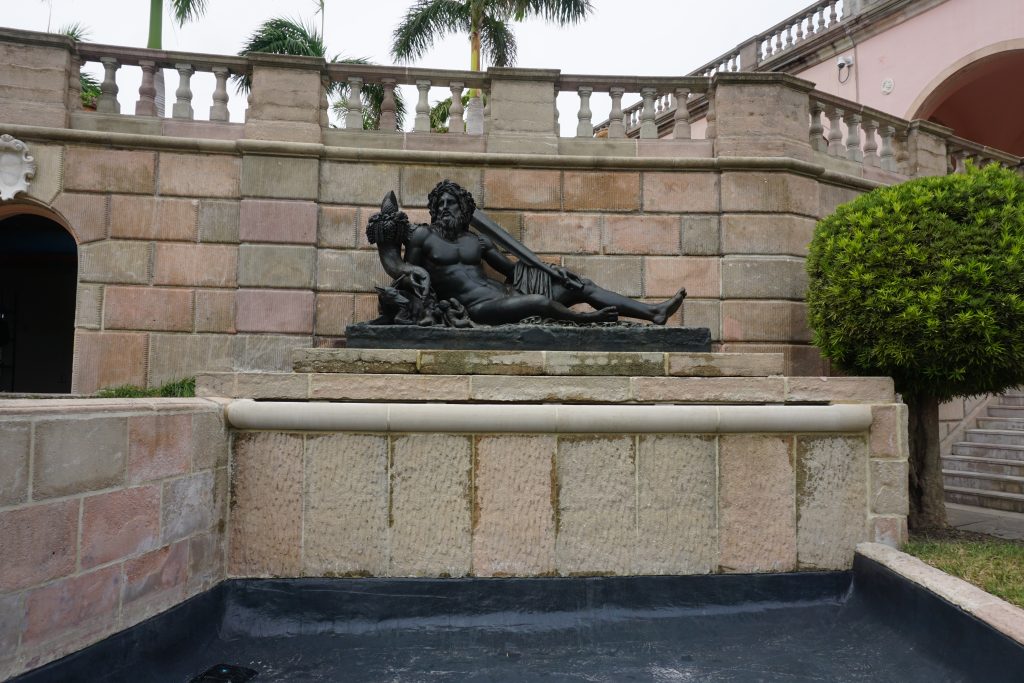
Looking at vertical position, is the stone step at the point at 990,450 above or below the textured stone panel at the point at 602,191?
below

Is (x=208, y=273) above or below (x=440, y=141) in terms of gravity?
below

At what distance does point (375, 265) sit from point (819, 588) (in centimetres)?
614

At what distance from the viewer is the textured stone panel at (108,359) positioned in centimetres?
757

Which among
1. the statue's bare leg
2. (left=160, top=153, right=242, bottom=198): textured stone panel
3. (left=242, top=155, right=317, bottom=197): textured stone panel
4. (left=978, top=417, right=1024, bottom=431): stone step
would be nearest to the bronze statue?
the statue's bare leg

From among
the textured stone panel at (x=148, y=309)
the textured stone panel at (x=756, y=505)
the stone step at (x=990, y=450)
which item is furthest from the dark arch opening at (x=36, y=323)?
the stone step at (x=990, y=450)

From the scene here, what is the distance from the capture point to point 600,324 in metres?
5.55

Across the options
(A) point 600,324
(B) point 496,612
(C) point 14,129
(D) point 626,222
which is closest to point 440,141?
(D) point 626,222

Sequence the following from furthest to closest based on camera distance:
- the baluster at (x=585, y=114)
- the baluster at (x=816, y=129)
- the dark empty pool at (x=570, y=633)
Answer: the baluster at (x=816, y=129)
the baluster at (x=585, y=114)
the dark empty pool at (x=570, y=633)

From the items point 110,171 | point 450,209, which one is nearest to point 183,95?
point 110,171

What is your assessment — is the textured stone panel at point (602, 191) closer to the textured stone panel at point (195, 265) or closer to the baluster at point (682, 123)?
the baluster at point (682, 123)

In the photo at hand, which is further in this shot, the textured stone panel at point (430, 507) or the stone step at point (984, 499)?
the stone step at point (984, 499)

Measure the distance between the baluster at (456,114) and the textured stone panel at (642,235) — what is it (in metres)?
2.43

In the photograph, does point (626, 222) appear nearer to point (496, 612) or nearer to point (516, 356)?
point (516, 356)

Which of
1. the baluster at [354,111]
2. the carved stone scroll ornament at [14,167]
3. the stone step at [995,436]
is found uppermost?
the baluster at [354,111]
